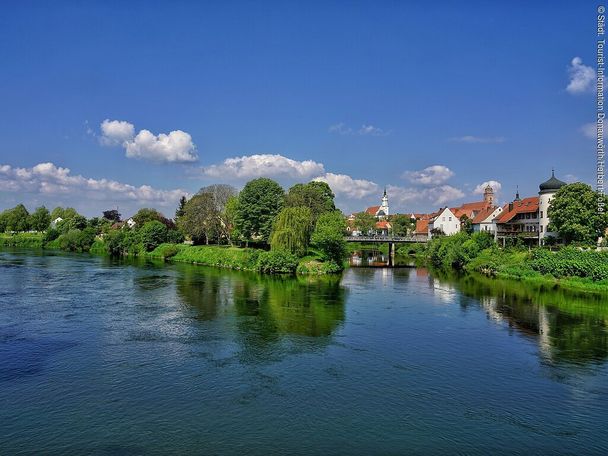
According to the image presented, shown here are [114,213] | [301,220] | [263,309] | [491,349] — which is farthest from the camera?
[114,213]

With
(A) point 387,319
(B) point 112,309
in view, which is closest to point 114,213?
(B) point 112,309

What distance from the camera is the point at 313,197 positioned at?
8250 centimetres

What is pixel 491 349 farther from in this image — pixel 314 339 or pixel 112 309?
pixel 112 309

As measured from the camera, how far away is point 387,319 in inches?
1377

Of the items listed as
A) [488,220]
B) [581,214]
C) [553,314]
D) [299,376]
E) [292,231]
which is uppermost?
[488,220]

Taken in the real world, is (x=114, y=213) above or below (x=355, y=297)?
above

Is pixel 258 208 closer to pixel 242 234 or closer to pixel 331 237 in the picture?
pixel 242 234

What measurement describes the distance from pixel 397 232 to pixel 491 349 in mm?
110019

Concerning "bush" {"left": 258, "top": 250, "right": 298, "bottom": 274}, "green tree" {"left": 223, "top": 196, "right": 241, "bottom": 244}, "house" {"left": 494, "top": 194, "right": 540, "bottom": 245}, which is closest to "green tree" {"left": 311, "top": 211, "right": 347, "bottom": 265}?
"bush" {"left": 258, "top": 250, "right": 298, "bottom": 274}

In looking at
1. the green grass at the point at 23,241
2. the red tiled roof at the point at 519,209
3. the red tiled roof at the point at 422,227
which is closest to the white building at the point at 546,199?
the red tiled roof at the point at 519,209

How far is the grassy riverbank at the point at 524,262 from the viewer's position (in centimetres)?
4972

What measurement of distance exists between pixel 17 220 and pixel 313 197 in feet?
351

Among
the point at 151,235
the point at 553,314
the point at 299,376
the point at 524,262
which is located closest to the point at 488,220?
the point at 524,262

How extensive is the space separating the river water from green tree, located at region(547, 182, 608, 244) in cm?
1726
